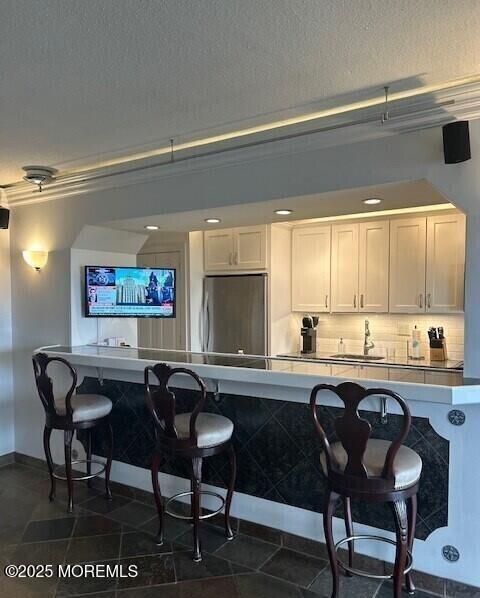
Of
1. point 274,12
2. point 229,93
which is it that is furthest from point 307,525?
point 274,12

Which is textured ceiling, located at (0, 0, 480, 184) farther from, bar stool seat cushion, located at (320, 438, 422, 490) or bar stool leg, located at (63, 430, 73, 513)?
bar stool leg, located at (63, 430, 73, 513)

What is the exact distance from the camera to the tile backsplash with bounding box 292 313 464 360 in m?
4.41

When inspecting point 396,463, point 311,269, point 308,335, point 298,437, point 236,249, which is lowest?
point 298,437

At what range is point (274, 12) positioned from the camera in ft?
5.28

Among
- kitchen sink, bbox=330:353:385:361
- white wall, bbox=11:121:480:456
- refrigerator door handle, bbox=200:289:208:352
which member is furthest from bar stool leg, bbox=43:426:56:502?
kitchen sink, bbox=330:353:385:361

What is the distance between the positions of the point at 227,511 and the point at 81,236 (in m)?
2.42

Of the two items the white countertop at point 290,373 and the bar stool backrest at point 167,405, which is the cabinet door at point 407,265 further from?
the bar stool backrest at point 167,405

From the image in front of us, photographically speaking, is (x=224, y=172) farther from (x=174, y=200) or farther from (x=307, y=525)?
(x=307, y=525)

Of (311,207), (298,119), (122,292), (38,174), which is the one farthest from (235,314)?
(298,119)

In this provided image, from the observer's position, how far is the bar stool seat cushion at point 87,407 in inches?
125

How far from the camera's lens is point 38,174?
3.50m

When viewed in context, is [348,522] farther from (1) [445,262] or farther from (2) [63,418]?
(1) [445,262]

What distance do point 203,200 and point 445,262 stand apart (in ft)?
8.05

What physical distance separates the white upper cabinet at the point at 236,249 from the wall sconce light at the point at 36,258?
1.83 metres
